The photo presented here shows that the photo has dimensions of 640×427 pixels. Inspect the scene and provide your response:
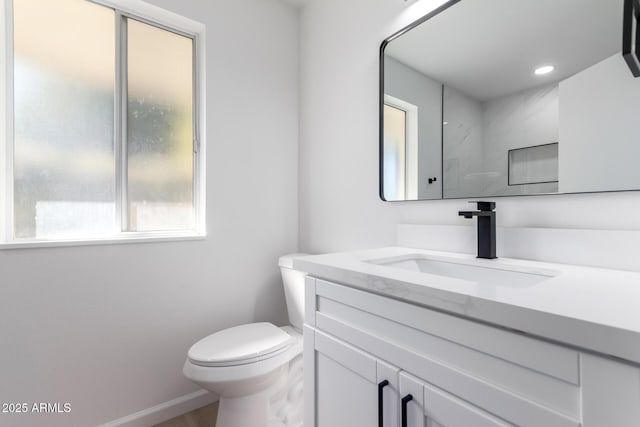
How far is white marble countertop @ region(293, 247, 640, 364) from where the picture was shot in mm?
422

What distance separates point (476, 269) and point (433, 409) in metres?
0.47

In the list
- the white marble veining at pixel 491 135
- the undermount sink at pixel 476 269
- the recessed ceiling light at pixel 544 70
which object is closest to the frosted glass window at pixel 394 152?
the white marble veining at pixel 491 135

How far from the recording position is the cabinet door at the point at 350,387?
2.37ft

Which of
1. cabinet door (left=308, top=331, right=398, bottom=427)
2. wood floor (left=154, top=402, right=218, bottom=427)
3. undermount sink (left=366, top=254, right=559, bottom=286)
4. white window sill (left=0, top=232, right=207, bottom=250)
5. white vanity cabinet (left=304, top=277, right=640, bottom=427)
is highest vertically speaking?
white window sill (left=0, top=232, right=207, bottom=250)

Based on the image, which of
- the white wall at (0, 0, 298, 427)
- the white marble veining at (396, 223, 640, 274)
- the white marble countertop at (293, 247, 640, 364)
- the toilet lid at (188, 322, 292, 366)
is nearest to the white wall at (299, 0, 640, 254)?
the white marble veining at (396, 223, 640, 274)

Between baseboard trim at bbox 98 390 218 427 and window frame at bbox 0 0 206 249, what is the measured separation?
845 mm

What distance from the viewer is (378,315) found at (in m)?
0.76

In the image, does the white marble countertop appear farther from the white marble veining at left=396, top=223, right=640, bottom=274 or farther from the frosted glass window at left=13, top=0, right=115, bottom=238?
the frosted glass window at left=13, top=0, right=115, bottom=238

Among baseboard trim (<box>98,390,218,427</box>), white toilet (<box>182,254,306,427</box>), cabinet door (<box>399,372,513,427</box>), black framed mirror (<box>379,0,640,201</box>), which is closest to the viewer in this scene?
cabinet door (<box>399,372,513,427</box>)

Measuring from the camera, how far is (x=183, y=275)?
161 centimetres

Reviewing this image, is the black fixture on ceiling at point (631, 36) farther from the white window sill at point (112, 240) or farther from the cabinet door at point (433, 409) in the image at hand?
the white window sill at point (112, 240)

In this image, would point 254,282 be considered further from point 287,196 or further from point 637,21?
point 637,21

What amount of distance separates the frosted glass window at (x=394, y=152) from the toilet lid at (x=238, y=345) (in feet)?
2.74

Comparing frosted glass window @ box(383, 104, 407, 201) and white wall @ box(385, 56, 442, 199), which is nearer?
white wall @ box(385, 56, 442, 199)
